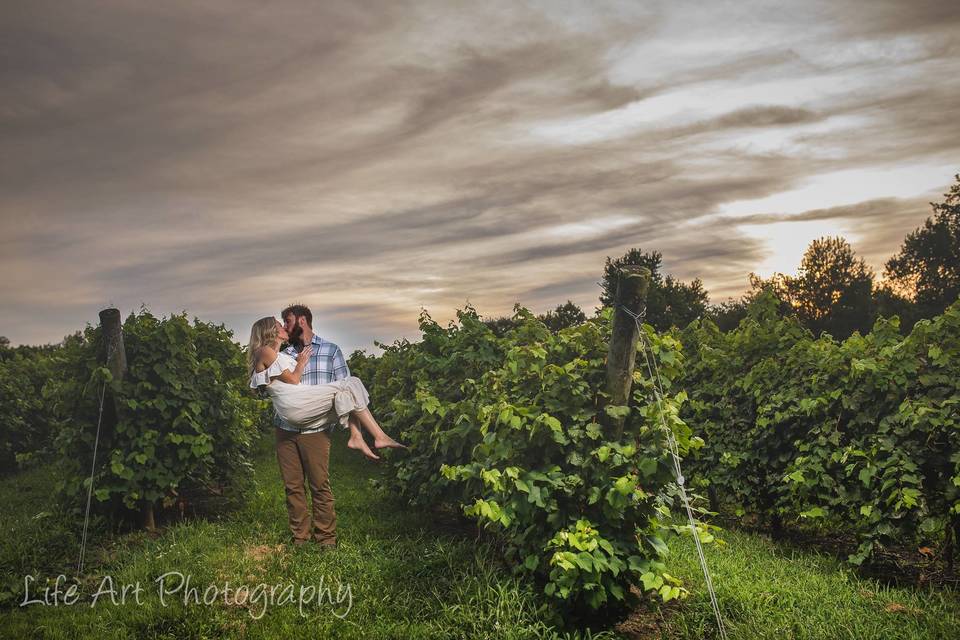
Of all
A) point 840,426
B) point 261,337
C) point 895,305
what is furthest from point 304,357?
point 895,305

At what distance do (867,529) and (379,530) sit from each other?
455 cm

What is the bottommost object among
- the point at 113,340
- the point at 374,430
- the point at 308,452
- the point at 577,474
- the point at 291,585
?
the point at 291,585

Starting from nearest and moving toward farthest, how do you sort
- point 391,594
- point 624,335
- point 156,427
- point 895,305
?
point 624,335 → point 391,594 → point 156,427 → point 895,305

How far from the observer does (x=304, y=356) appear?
6.18 metres

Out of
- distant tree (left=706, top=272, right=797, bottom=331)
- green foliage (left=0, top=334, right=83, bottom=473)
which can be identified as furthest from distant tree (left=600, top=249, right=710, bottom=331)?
green foliage (left=0, top=334, right=83, bottom=473)

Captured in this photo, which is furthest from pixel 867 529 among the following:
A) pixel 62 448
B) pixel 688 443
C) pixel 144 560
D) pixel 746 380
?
pixel 62 448

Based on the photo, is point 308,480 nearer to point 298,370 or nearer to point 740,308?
point 298,370

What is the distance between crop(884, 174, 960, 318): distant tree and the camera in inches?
1719

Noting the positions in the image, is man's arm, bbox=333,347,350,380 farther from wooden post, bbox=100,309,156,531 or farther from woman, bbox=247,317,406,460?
wooden post, bbox=100,309,156,531

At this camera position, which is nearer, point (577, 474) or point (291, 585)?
point (577, 474)

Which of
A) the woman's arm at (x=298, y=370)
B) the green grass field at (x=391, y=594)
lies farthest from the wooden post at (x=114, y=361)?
the woman's arm at (x=298, y=370)

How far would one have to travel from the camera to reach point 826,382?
6.68m

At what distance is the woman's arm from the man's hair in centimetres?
25

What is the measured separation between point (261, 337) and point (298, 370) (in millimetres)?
442
